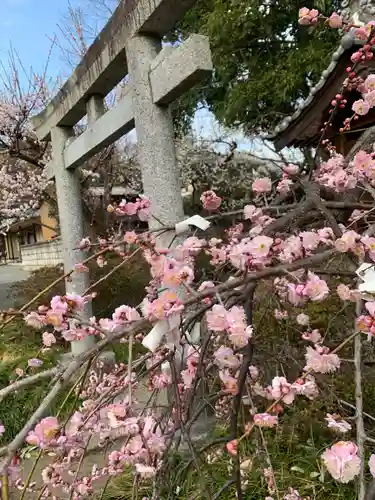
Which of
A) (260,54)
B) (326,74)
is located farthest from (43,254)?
(326,74)

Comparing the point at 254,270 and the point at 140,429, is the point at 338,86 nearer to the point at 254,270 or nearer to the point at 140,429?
the point at 254,270

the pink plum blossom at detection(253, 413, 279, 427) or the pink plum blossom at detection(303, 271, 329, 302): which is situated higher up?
the pink plum blossom at detection(303, 271, 329, 302)

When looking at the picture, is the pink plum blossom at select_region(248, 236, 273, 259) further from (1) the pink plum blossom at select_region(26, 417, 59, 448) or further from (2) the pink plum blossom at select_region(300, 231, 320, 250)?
(1) the pink plum blossom at select_region(26, 417, 59, 448)

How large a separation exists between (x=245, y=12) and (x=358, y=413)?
836 cm

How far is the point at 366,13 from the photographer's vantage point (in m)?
3.82

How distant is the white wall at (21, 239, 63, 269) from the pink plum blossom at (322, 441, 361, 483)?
13.2 m

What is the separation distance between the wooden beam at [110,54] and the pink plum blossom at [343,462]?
2058mm

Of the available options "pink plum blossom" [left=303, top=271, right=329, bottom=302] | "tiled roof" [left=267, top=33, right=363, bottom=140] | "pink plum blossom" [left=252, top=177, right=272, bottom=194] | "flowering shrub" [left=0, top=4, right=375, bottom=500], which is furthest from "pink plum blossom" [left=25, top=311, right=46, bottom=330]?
"tiled roof" [left=267, top=33, right=363, bottom=140]

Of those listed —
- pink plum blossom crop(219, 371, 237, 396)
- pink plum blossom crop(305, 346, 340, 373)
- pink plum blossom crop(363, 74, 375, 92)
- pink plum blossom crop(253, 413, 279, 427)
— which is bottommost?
pink plum blossom crop(219, 371, 237, 396)

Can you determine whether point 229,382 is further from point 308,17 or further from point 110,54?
point 110,54

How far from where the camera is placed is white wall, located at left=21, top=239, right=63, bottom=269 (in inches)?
572

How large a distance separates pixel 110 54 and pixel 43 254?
1422 cm

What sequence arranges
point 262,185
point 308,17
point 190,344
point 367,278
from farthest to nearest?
point 262,185 < point 308,17 < point 190,344 < point 367,278

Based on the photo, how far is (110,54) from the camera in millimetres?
2902
